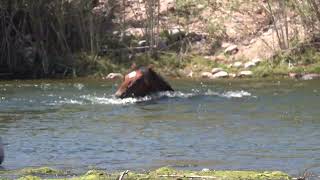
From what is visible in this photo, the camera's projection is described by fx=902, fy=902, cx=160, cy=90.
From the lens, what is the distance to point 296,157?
39.0 ft

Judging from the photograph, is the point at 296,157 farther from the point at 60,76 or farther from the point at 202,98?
the point at 60,76

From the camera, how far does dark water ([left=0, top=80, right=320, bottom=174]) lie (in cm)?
1198

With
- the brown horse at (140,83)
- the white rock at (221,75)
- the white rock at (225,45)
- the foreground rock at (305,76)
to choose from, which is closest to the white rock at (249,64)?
the white rock at (221,75)

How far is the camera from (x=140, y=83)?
2000 cm

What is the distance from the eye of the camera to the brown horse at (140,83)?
20.0m

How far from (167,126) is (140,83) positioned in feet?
13.5

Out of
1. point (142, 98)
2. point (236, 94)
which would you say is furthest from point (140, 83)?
point (236, 94)

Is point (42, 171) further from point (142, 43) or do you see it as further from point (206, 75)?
point (142, 43)

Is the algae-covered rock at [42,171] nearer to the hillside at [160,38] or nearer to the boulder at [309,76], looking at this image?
the boulder at [309,76]

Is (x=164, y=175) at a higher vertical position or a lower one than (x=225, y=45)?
lower

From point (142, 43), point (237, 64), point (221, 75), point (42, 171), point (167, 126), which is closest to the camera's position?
point (42, 171)

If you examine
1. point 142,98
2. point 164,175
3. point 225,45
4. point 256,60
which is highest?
point 225,45

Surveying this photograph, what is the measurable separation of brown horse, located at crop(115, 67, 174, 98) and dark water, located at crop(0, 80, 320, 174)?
0.20 metres

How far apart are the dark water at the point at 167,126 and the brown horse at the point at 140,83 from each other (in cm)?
20
